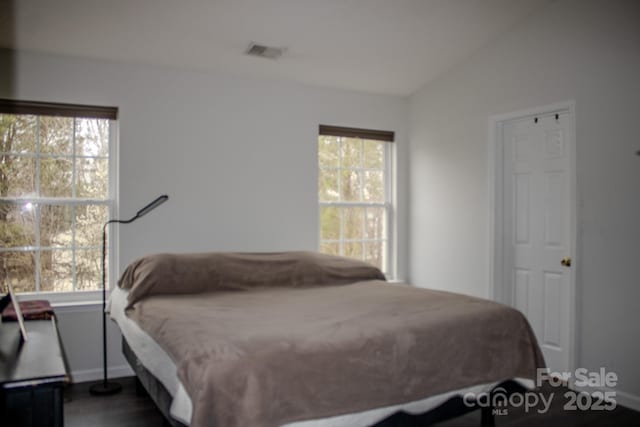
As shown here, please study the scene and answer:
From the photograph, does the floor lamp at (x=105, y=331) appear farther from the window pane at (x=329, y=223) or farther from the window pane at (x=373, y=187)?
the window pane at (x=373, y=187)

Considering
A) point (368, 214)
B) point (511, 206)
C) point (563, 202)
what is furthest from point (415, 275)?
point (563, 202)

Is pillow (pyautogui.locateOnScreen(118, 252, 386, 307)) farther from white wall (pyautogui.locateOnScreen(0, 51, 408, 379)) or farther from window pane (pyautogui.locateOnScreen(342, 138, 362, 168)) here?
window pane (pyautogui.locateOnScreen(342, 138, 362, 168))

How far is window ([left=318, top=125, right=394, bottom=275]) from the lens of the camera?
453 cm

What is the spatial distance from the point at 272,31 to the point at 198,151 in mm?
1092

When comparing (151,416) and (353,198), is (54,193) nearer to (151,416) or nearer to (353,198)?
(151,416)

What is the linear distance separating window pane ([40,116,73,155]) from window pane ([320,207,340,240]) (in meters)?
2.10

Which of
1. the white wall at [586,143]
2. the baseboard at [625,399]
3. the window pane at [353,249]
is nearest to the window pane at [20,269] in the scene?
the window pane at [353,249]

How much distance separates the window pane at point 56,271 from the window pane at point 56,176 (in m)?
0.42

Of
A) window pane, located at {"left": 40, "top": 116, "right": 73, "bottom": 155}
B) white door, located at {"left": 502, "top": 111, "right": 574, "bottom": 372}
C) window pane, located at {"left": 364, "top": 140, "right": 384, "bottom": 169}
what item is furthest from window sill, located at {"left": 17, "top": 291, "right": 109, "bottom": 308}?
white door, located at {"left": 502, "top": 111, "right": 574, "bottom": 372}

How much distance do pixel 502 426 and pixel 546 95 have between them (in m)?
2.28

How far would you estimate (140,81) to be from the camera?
3695mm

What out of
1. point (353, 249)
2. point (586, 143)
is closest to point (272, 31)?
point (353, 249)

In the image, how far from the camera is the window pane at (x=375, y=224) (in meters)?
4.76

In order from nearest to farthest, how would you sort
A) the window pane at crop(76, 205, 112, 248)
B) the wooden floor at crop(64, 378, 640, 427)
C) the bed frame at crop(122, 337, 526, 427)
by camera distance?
the bed frame at crop(122, 337, 526, 427)
the wooden floor at crop(64, 378, 640, 427)
the window pane at crop(76, 205, 112, 248)
